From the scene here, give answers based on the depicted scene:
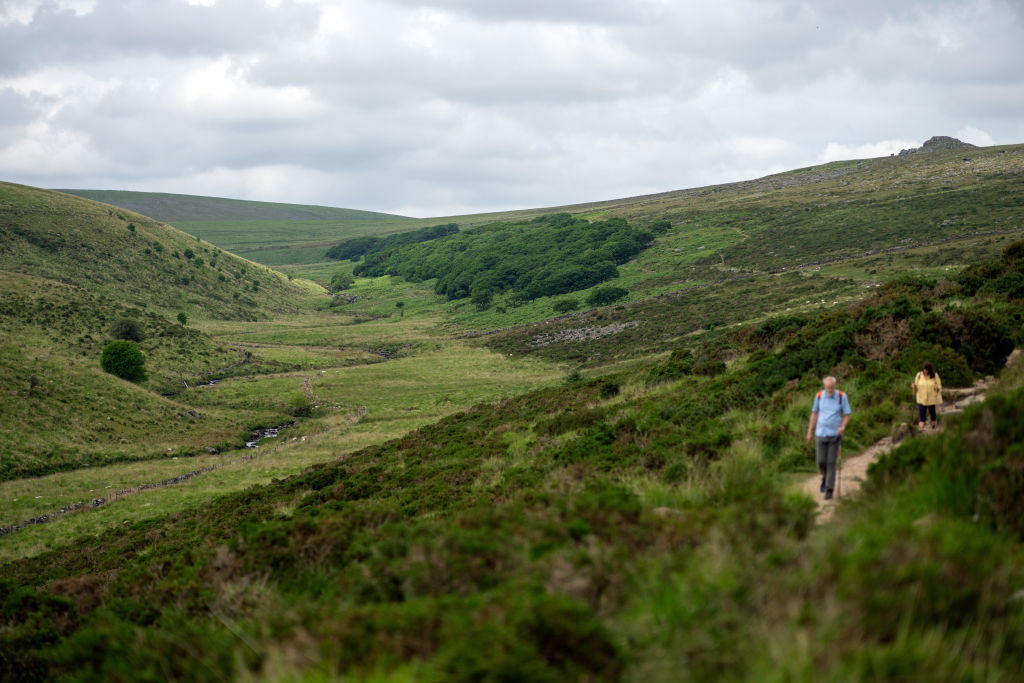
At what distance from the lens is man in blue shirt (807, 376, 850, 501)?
8164 millimetres

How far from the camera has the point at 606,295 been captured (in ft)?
273

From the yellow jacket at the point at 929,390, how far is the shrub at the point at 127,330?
62.4 meters

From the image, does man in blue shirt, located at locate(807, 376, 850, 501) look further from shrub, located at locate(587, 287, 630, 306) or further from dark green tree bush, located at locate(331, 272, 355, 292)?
dark green tree bush, located at locate(331, 272, 355, 292)

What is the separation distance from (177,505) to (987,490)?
2706cm

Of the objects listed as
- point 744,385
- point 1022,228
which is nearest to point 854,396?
point 744,385

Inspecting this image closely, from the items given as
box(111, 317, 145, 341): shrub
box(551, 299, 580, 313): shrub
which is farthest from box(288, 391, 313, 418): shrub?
box(551, 299, 580, 313): shrub

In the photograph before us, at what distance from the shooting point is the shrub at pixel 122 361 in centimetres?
4631

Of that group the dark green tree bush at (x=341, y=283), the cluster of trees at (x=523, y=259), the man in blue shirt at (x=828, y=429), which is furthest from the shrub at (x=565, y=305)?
the dark green tree bush at (x=341, y=283)

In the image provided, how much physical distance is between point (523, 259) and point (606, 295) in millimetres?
44942

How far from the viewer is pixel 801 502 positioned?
6156mm

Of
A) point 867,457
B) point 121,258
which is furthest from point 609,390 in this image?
point 121,258

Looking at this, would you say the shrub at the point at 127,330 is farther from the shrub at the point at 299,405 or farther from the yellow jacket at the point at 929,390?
the yellow jacket at the point at 929,390

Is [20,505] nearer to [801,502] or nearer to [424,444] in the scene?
[424,444]

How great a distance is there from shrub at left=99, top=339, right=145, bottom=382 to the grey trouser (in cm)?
5188
